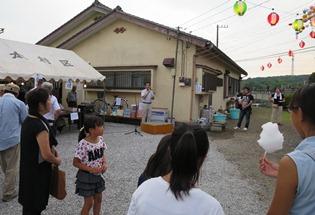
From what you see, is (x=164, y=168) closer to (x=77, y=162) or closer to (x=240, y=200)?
(x=77, y=162)

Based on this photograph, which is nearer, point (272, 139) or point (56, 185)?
point (272, 139)

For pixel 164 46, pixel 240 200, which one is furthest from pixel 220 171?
pixel 164 46

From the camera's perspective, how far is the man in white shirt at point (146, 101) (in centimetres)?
1288

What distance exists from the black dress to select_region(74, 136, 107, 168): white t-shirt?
0.47 meters

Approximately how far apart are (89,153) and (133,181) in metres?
2.53

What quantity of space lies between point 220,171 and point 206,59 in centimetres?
851

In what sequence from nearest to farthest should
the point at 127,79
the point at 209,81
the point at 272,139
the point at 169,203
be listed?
1. the point at 169,203
2. the point at 272,139
3. the point at 209,81
4. the point at 127,79

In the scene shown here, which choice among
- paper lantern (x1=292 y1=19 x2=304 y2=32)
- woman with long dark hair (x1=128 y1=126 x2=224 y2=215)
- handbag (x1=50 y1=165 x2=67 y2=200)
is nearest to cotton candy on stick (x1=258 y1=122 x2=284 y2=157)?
woman with long dark hair (x1=128 y1=126 x2=224 y2=215)

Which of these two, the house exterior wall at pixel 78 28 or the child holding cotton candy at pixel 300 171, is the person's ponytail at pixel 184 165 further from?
the house exterior wall at pixel 78 28

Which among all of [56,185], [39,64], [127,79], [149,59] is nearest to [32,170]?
[56,185]

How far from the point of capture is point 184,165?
1510 millimetres

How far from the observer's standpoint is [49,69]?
10930 mm

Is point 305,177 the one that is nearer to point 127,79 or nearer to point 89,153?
point 89,153

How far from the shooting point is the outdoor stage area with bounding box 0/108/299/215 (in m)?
4.86
